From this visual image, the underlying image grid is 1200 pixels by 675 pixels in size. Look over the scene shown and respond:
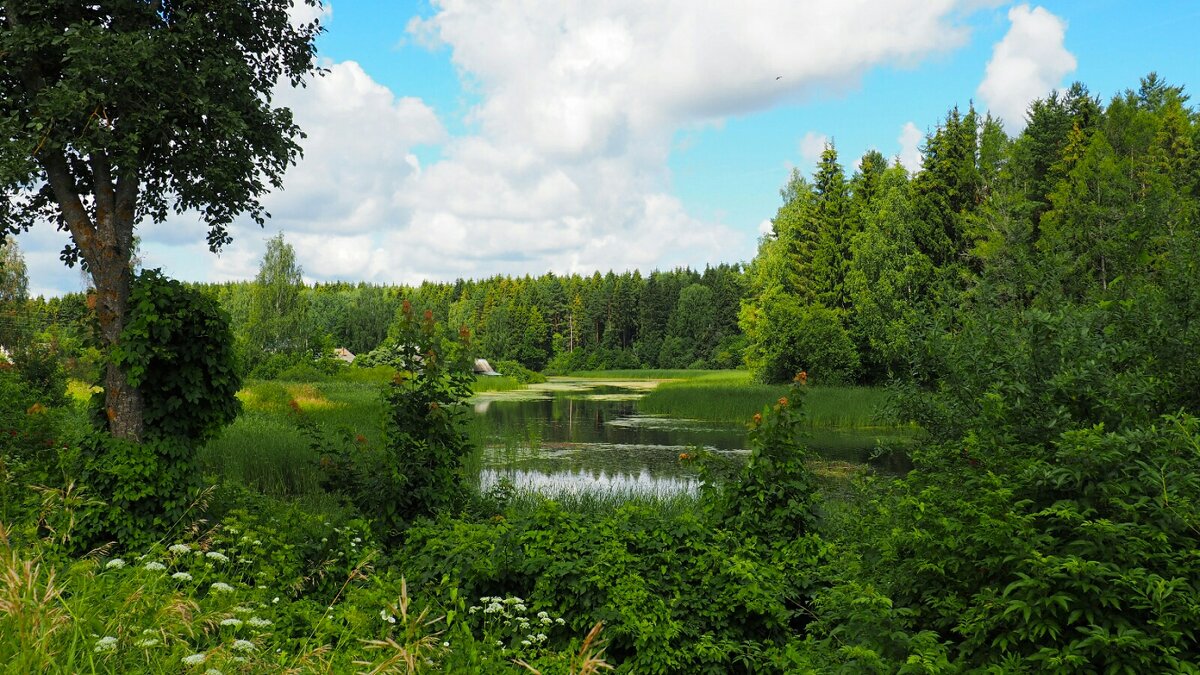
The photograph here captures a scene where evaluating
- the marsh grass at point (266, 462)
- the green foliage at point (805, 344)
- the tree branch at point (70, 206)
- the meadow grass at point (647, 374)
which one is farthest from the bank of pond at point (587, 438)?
the meadow grass at point (647, 374)

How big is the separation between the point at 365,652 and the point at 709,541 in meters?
3.31

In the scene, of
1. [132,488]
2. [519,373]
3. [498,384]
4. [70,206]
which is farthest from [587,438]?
[519,373]

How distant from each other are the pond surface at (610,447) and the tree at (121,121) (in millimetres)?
5258

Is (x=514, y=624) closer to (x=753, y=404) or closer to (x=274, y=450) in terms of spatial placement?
(x=274, y=450)

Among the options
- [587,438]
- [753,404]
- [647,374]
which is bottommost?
[647,374]

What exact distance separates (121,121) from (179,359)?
8.72ft

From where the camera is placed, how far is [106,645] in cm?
271

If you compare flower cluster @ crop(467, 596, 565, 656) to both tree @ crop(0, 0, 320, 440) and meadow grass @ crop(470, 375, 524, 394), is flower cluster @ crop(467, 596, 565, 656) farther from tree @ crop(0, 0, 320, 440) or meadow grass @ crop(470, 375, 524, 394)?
meadow grass @ crop(470, 375, 524, 394)

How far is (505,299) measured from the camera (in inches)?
3713

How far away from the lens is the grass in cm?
2464

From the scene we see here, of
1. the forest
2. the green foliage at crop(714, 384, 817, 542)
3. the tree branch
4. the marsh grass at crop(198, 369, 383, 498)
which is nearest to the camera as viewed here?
the forest

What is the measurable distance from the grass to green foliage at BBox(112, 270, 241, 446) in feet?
63.2

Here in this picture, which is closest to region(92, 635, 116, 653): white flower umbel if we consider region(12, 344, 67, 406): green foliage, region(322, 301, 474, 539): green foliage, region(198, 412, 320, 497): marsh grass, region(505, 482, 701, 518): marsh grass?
region(322, 301, 474, 539): green foliage

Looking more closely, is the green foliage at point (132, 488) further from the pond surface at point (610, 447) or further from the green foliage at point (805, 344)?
the green foliage at point (805, 344)
